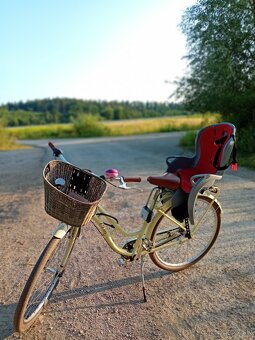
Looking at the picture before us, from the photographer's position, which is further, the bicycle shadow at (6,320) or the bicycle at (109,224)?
the bicycle shadow at (6,320)

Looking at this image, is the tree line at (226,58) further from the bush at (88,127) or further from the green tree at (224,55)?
the bush at (88,127)

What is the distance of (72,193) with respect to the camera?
2.85 m

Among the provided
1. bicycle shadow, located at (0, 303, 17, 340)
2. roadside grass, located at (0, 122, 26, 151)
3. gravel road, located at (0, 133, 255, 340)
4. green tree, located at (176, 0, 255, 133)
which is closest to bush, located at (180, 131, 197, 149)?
green tree, located at (176, 0, 255, 133)

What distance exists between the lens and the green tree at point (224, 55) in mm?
10062

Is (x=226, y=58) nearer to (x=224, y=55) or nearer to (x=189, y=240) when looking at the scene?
(x=224, y=55)

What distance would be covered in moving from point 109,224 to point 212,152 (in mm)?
1206

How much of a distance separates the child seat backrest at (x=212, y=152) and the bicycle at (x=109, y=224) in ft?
0.40

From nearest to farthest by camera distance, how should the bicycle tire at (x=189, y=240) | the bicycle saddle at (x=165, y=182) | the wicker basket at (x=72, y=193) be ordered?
1. the wicker basket at (x=72, y=193)
2. the bicycle saddle at (x=165, y=182)
3. the bicycle tire at (x=189, y=240)

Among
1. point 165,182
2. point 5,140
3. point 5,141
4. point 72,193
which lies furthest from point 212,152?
point 5,140

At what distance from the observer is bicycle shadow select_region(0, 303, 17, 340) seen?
2684mm

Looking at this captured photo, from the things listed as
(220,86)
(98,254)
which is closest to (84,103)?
(220,86)

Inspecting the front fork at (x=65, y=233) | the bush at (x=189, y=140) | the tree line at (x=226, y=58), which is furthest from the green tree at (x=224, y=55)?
the front fork at (x=65, y=233)

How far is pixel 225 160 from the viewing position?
321 cm

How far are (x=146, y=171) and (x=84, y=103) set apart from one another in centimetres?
10417
